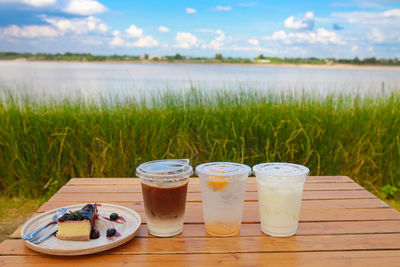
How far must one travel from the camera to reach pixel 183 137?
2717 millimetres

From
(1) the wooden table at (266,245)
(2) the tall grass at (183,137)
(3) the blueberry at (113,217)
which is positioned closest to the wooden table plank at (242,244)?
(1) the wooden table at (266,245)

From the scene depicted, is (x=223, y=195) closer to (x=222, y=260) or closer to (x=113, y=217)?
(x=222, y=260)

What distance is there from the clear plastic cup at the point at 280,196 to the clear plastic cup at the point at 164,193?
197 mm

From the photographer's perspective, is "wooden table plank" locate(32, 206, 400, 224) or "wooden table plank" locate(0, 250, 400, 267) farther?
"wooden table plank" locate(32, 206, 400, 224)

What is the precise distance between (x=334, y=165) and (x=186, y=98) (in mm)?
1289

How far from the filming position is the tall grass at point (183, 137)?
8.79 feet

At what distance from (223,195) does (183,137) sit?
1.84 m

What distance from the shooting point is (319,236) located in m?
0.97

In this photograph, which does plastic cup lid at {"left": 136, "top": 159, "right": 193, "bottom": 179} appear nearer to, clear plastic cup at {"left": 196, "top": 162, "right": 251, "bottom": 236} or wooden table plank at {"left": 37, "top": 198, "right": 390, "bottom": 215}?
clear plastic cup at {"left": 196, "top": 162, "right": 251, "bottom": 236}

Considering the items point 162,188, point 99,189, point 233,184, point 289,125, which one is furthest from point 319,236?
point 289,125

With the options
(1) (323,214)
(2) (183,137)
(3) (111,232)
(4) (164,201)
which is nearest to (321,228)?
(1) (323,214)

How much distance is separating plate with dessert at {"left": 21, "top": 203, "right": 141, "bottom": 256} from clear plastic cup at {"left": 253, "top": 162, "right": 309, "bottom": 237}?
0.35m

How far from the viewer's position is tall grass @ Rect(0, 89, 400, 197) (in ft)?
8.79

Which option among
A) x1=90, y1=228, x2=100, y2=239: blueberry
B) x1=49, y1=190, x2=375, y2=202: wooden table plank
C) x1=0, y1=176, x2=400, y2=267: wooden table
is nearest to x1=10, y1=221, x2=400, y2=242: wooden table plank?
x1=0, y1=176, x2=400, y2=267: wooden table
